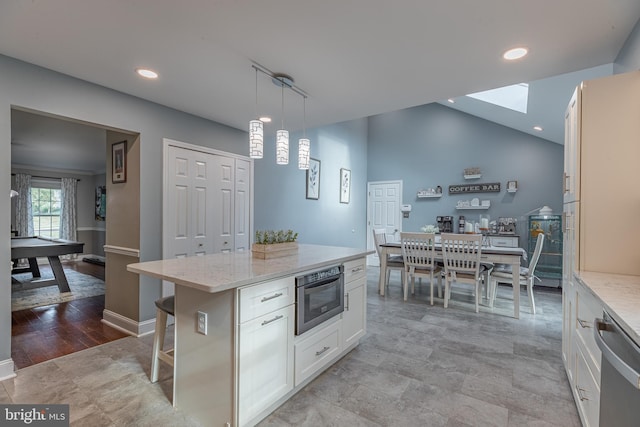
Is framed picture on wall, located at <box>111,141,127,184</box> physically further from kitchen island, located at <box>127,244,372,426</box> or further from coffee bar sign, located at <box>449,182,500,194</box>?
coffee bar sign, located at <box>449,182,500,194</box>

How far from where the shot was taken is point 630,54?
190 cm

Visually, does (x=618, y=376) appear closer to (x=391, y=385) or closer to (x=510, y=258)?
(x=391, y=385)

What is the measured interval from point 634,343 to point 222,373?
1.78 m

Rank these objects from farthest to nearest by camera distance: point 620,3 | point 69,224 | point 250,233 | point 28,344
Answer: point 69,224
point 250,233
point 28,344
point 620,3

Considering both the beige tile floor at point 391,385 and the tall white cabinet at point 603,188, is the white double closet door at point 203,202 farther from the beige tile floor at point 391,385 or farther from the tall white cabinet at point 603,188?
the tall white cabinet at point 603,188

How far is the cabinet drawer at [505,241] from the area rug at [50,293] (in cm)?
679

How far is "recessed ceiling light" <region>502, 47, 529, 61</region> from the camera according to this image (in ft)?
6.70

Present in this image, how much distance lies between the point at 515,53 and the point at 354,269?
80.3 inches

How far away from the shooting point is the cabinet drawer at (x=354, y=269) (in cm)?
254

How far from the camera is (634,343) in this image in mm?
967

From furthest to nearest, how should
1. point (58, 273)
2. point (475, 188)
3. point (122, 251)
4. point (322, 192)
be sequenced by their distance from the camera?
1. point (322, 192)
2. point (475, 188)
3. point (58, 273)
4. point (122, 251)

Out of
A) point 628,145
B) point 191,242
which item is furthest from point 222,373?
point 628,145

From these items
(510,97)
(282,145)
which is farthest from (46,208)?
(510,97)

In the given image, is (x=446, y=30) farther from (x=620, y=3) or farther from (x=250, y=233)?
(x=250, y=233)
